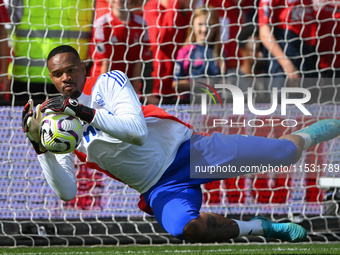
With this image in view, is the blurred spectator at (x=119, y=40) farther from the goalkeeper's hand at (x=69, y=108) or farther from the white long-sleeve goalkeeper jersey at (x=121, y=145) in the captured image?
the goalkeeper's hand at (x=69, y=108)

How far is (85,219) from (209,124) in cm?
161

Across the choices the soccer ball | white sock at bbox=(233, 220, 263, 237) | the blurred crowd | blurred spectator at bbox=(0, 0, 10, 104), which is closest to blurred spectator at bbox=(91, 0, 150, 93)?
the blurred crowd

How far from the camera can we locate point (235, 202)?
18.7 feet

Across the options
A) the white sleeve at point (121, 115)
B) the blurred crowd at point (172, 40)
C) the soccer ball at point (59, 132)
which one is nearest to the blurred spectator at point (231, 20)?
the blurred crowd at point (172, 40)

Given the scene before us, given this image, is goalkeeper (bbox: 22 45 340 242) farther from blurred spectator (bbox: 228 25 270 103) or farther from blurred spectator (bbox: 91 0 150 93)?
blurred spectator (bbox: 91 0 150 93)

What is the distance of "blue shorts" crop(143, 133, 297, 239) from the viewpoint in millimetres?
3830

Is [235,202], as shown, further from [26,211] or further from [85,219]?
[26,211]

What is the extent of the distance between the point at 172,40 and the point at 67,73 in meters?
2.68

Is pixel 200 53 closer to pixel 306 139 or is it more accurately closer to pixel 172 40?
pixel 172 40

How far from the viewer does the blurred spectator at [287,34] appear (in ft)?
19.8

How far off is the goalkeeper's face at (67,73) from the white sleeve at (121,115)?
0.18 m

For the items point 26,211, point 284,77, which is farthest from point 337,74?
point 26,211

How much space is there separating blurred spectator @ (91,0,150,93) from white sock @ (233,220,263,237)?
266cm

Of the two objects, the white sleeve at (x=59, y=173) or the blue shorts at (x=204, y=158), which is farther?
the blue shorts at (x=204, y=158)
